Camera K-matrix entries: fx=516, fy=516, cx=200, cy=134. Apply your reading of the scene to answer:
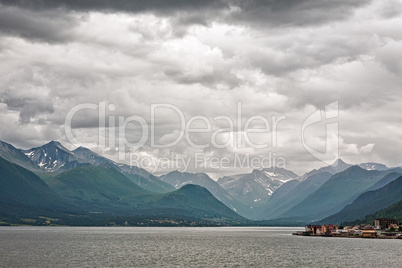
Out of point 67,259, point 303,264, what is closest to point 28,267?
point 67,259

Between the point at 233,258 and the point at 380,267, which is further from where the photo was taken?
the point at 233,258

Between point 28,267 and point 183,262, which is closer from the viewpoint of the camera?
point 28,267

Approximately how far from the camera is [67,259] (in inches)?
6260

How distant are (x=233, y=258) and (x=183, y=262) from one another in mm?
23602

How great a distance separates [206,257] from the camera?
171m

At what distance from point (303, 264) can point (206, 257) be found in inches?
1392

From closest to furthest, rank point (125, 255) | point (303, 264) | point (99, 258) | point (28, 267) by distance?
point (28, 267) < point (303, 264) < point (99, 258) < point (125, 255)

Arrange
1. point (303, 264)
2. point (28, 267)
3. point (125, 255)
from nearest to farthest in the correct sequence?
point (28, 267)
point (303, 264)
point (125, 255)

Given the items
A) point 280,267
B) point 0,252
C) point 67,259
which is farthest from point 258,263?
point 0,252

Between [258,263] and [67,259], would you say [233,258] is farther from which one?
[67,259]

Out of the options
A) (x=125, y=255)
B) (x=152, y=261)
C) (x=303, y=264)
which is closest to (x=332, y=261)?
(x=303, y=264)

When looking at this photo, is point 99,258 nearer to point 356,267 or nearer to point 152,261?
point 152,261

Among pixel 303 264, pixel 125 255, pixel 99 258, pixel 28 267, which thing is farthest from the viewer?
pixel 125 255

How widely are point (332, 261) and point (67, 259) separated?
81.4 m
